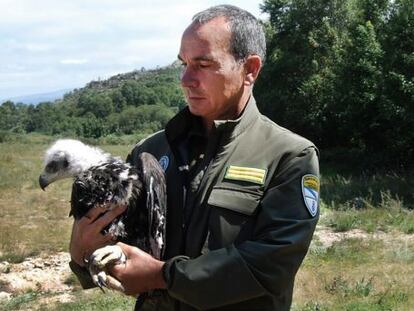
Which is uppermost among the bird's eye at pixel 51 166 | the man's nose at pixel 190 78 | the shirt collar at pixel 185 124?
the man's nose at pixel 190 78

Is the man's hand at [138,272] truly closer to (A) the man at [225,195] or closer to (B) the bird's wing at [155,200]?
(A) the man at [225,195]

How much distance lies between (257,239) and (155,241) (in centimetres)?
71

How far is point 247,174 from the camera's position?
8.54ft

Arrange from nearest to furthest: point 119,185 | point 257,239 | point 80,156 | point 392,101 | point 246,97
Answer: point 257,239 → point 246,97 → point 119,185 → point 80,156 → point 392,101

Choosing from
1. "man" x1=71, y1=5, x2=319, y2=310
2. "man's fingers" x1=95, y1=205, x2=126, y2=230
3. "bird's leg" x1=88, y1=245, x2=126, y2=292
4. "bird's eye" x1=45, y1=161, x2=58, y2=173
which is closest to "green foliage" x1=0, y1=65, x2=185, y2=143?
"bird's eye" x1=45, y1=161, x2=58, y2=173

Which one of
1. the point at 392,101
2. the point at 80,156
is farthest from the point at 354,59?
the point at 80,156

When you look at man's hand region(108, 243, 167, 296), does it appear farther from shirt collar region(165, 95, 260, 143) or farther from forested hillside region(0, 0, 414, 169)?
forested hillside region(0, 0, 414, 169)

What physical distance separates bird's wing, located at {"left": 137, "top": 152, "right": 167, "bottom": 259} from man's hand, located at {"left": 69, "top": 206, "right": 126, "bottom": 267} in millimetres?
233

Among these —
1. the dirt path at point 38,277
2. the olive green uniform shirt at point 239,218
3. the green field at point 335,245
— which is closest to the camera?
the olive green uniform shirt at point 239,218

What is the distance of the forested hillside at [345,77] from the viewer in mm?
23281

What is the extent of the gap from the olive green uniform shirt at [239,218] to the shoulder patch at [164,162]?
0.04m

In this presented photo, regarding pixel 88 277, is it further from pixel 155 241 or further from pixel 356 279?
pixel 356 279

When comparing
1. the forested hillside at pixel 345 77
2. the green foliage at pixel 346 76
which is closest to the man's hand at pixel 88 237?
the forested hillside at pixel 345 77

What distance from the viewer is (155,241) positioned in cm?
294
